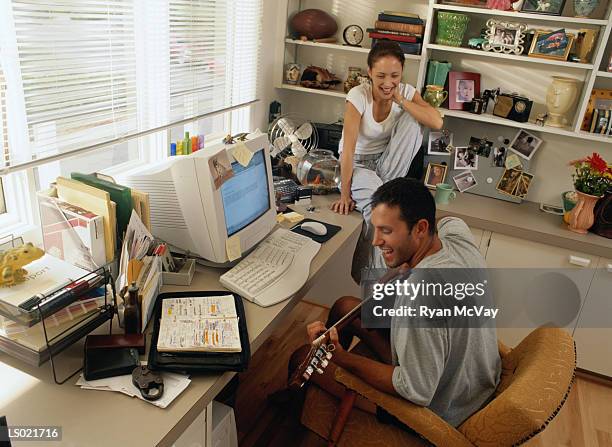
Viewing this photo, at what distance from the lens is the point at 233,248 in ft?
5.84

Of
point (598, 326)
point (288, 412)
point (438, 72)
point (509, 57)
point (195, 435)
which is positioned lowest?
point (288, 412)

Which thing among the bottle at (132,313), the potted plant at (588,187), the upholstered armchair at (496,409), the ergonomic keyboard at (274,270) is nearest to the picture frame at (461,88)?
the potted plant at (588,187)

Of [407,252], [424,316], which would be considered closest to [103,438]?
[424,316]

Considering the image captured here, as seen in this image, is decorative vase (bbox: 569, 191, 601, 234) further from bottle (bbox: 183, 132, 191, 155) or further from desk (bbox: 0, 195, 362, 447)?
desk (bbox: 0, 195, 362, 447)

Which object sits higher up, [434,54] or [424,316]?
[434,54]

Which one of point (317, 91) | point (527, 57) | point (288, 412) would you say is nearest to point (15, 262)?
point (288, 412)

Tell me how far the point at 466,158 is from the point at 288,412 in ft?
5.97

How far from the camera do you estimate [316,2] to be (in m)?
3.24

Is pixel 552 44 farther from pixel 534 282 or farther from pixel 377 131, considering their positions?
pixel 534 282

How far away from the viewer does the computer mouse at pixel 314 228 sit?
2.17 m

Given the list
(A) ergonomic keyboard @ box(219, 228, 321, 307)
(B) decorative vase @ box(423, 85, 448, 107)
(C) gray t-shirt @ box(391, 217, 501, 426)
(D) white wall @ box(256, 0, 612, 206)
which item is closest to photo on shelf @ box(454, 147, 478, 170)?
(D) white wall @ box(256, 0, 612, 206)

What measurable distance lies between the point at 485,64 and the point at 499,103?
0.87ft

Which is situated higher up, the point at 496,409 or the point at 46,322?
the point at 46,322

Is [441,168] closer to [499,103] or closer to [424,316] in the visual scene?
[499,103]
